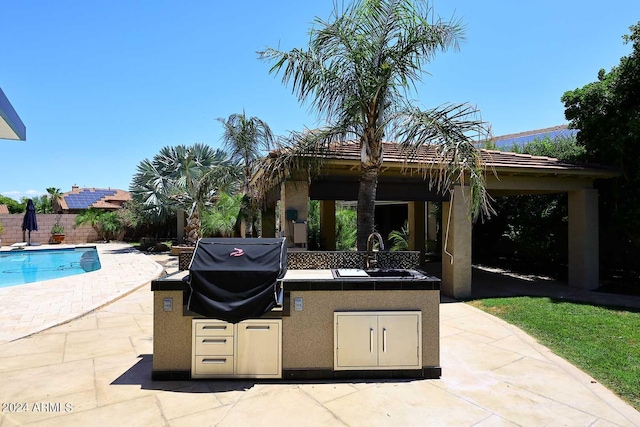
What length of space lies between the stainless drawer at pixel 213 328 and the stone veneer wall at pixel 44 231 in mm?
27280

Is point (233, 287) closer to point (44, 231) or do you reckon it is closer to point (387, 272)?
point (387, 272)

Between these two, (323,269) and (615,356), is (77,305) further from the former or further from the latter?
(615,356)

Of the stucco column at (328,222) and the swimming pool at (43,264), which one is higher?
the stucco column at (328,222)

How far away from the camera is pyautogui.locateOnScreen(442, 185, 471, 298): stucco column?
972cm

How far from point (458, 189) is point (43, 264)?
63.4ft

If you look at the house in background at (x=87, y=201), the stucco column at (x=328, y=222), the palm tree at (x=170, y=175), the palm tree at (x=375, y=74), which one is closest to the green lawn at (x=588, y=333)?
the palm tree at (x=375, y=74)

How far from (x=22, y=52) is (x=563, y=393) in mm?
16322

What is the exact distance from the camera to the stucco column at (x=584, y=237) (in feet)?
36.3

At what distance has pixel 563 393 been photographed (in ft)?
13.1

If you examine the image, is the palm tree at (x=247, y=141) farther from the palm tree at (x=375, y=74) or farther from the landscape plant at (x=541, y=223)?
the landscape plant at (x=541, y=223)

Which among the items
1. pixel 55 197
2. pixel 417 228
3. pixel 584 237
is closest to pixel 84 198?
pixel 55 197

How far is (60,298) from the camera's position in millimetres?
8805

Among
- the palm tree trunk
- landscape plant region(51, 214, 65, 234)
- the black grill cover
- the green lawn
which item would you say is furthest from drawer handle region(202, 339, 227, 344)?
landscape plant region(51, 214, 65, 234)

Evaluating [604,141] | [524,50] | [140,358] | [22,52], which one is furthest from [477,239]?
[22,52]
